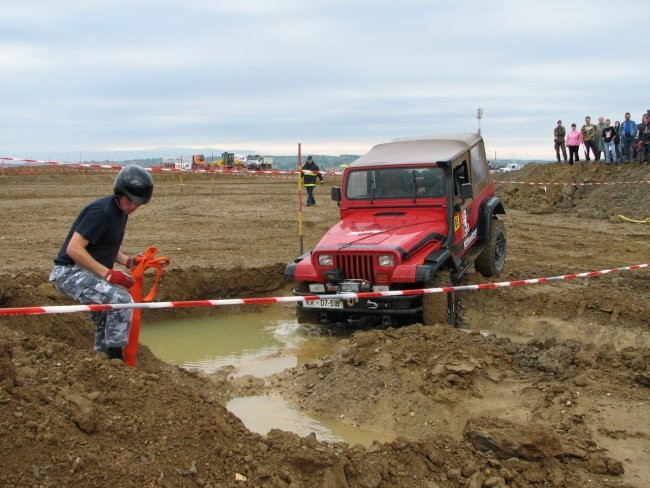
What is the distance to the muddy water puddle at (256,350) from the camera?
5834mm

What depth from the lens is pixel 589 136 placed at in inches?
892

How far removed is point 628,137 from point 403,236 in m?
15.8

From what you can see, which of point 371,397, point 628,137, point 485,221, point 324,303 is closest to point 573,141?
point 628,137

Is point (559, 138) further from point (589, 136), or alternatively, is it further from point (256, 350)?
point (256, 350)

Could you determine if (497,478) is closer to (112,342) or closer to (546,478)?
(546,478)

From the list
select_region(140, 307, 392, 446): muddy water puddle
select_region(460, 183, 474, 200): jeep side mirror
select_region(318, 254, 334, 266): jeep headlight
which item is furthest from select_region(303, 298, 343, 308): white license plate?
select_region(460, 183, 474, 200): jeep side mirror

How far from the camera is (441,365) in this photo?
593 centimetres

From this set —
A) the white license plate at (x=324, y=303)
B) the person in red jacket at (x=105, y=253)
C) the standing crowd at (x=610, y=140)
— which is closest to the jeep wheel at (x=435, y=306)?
the white license plate at (x=324, y=303)

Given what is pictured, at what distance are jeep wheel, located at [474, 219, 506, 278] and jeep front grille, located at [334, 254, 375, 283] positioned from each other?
9.62ft

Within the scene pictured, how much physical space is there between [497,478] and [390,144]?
6653mm

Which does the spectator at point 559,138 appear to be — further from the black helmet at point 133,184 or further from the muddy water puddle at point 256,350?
the black helmet at point 133,184

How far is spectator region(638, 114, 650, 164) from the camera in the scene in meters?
20.1

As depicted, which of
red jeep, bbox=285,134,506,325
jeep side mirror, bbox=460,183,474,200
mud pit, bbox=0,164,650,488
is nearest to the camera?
mud pit, bbox=0,164,650,488

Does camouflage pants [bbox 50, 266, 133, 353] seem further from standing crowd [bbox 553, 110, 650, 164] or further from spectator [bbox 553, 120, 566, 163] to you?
spectator [bbox 553, 120, 566, 163]
